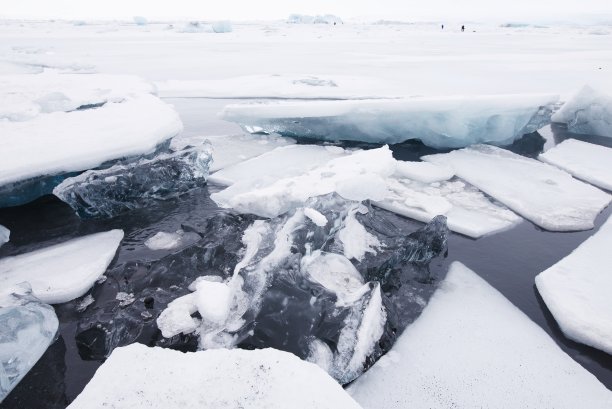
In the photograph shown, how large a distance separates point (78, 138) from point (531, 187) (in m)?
3.91

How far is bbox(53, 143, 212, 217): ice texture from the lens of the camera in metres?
2.86

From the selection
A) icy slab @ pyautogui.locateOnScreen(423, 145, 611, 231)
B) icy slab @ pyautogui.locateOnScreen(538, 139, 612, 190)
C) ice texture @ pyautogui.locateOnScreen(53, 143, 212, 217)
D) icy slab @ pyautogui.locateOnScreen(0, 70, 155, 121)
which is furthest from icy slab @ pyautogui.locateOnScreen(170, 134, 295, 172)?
icy slab @ pyautogui.locateOnScreen(538, 139, 612, 190)

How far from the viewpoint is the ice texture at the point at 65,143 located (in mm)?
2809

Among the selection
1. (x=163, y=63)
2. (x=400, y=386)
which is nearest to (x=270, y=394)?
(x=400, y=386)

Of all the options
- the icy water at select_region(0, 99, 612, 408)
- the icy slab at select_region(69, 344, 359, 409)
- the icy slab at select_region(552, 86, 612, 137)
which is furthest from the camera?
the icy slab at select_region(552, 86, 612, 137)

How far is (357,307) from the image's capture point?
6.16 ft

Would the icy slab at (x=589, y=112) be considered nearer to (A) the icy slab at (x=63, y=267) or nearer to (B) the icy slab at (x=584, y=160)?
(B) the icy slab at (x=584, y=160)

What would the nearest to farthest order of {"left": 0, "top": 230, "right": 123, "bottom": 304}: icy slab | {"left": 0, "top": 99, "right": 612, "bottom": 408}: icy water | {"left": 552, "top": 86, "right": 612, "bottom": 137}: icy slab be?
1. {"left": 0, "top": 99, "right": 612, "bottom": 408}: icy water
2. {"left": 0, "top": 230, "right": 123, "bottom": 304}: icy slab
3. {"left": 552, "top": 86, "right": 612, "bottom": 137}: icy slab

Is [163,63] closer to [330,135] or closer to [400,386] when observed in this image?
[330,135]

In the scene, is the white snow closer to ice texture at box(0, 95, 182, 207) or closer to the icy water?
ice texture at box(0, 95, 182, 207)

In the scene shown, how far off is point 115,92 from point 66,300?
12.1 feet

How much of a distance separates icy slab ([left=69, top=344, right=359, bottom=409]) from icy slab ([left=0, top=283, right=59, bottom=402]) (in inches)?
28.3

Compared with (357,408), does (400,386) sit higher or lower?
lower

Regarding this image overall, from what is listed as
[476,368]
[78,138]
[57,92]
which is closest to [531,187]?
[476,368]
